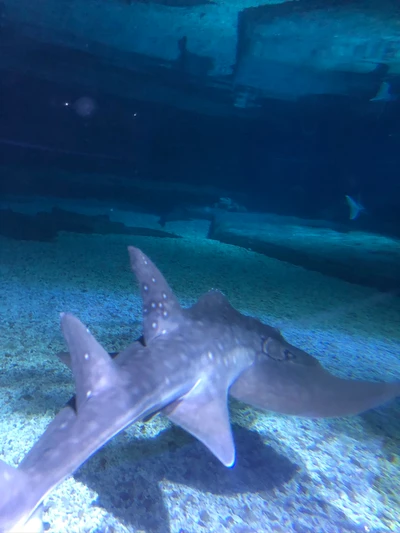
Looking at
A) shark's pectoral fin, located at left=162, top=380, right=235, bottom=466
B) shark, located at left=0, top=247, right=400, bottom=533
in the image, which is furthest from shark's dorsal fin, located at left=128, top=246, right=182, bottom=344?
shark's pectoral fin, located at left=162, top=380, right=235, bottom=466

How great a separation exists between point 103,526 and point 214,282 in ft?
16.1

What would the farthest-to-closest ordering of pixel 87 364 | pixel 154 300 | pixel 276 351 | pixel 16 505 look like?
pixel 276 351 → pixel 154 300 → pixel 87 364 → pixel 16 505

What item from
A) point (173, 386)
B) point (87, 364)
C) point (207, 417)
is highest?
point (87, 364)

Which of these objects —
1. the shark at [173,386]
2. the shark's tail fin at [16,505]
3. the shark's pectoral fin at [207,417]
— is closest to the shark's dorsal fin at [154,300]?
the shark at [173,386]

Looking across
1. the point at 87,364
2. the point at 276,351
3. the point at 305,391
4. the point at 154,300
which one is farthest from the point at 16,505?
the point at 276,351

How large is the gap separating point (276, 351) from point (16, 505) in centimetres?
208

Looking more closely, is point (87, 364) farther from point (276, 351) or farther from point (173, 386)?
point (276, 351)

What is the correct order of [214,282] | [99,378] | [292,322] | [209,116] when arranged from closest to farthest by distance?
[99,378]
[292,322]
[214,282]
[209,116]

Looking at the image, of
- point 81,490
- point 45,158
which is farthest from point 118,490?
point 45,158

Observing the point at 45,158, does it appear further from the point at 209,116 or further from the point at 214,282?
the point at 214,282

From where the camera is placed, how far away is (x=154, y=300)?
2904 mm

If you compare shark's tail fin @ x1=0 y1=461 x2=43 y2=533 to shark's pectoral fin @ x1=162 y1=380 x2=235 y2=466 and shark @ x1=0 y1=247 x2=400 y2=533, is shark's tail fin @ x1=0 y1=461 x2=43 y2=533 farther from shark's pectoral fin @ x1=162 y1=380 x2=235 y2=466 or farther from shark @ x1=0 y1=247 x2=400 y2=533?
shark's pectoral fin @ x1=162 y1=380 x2=235 y2=466

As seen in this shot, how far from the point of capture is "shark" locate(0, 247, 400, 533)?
1732 millimetres

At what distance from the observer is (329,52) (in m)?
12.7
